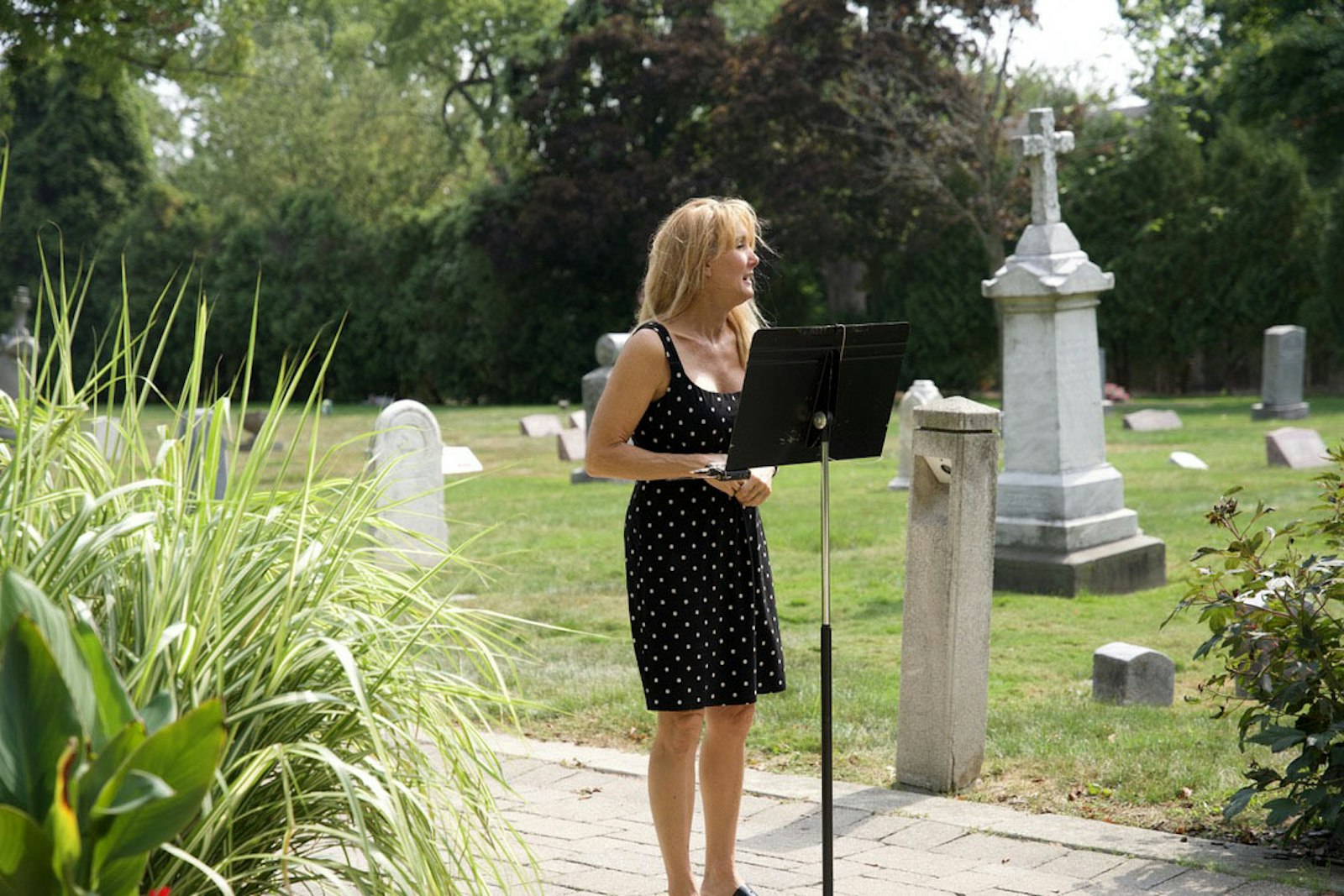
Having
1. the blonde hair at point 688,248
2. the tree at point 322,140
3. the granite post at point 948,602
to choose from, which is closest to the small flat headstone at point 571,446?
the granite post at point 948,602

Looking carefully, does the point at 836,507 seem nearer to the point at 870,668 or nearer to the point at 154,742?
the point at 870,668

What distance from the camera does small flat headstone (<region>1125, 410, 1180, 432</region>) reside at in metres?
18.9

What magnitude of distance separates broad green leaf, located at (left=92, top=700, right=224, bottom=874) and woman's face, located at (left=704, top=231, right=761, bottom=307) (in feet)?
6.82

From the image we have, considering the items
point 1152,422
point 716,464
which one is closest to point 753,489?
point 716,464

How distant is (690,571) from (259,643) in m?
1.28

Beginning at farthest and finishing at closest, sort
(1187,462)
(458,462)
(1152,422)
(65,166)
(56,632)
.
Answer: (65,166), (1152,422), (458,462), (1187,462), (56,632)

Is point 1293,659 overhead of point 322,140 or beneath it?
beneath

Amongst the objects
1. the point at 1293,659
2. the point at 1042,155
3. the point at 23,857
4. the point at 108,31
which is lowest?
the point at 1293,659

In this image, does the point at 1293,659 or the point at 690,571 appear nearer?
the point at 690,571

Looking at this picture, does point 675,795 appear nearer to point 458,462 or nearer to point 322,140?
point 458,462

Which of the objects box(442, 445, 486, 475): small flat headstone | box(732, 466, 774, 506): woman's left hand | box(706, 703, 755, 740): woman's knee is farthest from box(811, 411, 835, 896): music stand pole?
box(442, 445, 486, 475): small flat headstone

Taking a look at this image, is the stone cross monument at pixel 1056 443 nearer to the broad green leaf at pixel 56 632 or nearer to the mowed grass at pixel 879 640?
the mowed grass at pixel 879 640

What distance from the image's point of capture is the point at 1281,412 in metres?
19.5

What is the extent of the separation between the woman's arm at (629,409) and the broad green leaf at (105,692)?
1690 mm
